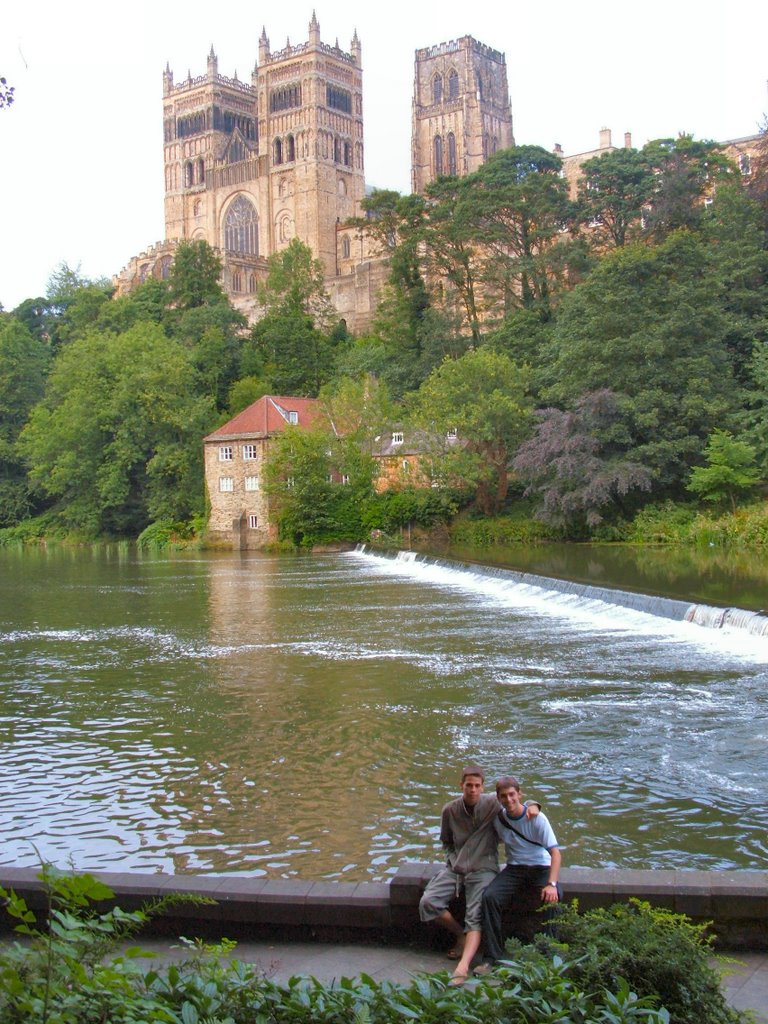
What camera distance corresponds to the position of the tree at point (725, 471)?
41.2 meters

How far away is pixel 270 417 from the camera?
185 feet

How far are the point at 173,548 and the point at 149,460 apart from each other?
7.55 metres

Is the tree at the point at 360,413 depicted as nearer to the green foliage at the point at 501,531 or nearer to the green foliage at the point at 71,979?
the green foliage at the point at 501,531

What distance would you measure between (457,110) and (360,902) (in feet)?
396

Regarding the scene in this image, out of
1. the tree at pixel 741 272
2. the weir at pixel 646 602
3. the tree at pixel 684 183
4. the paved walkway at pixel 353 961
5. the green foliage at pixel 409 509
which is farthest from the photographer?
the tree at pixel 684 183

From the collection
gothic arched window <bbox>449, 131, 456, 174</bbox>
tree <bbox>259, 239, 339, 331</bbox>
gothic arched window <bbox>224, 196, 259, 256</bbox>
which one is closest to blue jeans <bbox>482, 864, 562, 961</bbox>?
tree <bbox>259, 239, 339, 331</bbox>

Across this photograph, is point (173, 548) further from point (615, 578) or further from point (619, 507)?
point (615, 578)

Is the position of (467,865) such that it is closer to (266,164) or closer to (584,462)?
(584,462)

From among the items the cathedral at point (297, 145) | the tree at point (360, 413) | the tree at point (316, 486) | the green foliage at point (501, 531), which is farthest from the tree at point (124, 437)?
the cathedral at point (297, 145)

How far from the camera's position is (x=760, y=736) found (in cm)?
1270

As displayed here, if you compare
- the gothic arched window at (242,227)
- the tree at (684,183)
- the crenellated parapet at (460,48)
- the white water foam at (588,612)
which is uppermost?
the crenellated parapet at (460,48)

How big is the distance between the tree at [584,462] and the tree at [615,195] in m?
15.8

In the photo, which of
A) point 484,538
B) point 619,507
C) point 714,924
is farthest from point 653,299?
point 714,924

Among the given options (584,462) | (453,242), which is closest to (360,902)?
(584,462)
